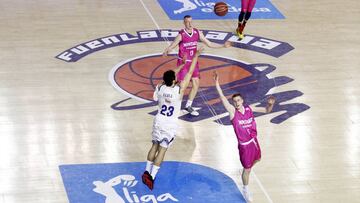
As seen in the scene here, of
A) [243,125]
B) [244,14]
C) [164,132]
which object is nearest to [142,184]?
[164,132]

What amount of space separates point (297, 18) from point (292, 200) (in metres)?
9.08

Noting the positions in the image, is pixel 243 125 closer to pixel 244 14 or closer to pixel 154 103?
pixel 154 103

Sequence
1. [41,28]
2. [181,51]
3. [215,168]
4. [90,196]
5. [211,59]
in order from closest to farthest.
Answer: [90,196] < [215,168] < [181,51] < [211,59] < [41,28]

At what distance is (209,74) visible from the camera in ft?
61.1

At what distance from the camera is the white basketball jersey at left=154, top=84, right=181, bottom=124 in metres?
13.7

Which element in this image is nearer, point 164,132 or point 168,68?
point 164,132

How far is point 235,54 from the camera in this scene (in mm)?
19750

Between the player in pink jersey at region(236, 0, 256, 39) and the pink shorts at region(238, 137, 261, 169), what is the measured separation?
7343 mm

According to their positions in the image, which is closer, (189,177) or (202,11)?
(189,177)

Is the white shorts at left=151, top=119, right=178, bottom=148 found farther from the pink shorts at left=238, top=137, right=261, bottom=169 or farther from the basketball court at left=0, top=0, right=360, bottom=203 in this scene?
the pink shorts at left=238, top=137, right=261, bottom=169

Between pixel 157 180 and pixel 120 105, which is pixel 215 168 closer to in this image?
pixel 157 180

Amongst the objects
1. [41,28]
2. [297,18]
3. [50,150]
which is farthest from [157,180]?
[297,18]

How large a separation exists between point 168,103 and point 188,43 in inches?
115

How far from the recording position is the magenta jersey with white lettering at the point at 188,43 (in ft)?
53.7
